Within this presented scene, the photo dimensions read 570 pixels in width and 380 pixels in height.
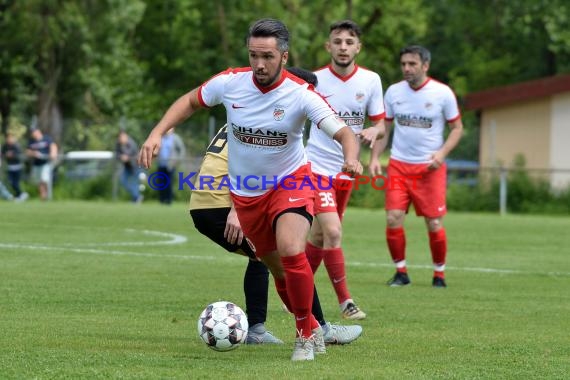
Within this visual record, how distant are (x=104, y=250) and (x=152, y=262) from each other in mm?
1648

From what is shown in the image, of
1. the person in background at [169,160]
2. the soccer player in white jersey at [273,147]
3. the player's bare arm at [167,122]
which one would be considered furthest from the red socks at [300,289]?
the person in background at [169,160]

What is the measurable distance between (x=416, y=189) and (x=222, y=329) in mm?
5889

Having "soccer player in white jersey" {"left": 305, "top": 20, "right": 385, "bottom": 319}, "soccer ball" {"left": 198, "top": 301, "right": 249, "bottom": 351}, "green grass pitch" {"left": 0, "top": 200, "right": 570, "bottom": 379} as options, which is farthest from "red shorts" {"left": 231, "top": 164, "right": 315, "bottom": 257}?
"soccer player in white jersey" {"left": 305, "top": 20, "right": 385, "bottom": 319}

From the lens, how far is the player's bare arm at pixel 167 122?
7.17 metres

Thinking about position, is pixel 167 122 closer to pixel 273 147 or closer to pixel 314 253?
pixel 273 147

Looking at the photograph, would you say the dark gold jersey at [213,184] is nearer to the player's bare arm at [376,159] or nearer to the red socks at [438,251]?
the player's bare arm at [376,159]

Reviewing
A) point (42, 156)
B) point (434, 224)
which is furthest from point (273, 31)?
point (42, 156)

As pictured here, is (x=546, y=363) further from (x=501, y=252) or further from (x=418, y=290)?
(x=501, y=252)

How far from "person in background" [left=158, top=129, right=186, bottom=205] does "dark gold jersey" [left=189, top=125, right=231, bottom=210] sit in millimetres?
21718

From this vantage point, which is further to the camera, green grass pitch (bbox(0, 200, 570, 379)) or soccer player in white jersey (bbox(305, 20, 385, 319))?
soccer player in white jersey (bbox(305, 20, 385, 319))

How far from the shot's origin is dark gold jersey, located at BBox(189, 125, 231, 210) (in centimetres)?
848

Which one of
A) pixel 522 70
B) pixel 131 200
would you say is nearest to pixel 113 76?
pixel 522 70

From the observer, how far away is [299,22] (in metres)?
49.1

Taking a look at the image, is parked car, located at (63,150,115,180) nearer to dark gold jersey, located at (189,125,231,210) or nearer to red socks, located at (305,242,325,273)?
red socks, located at (305,242,325,273)
